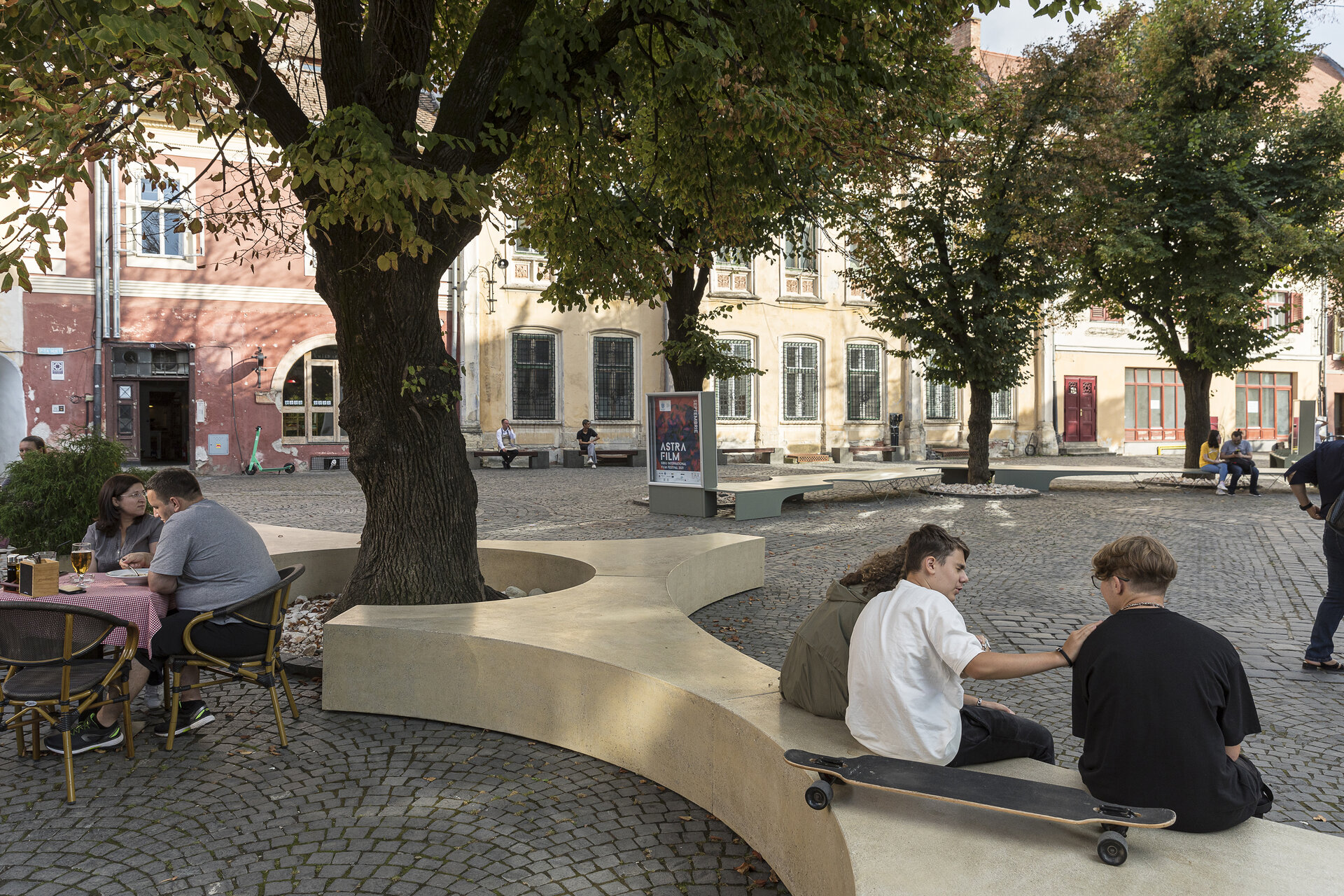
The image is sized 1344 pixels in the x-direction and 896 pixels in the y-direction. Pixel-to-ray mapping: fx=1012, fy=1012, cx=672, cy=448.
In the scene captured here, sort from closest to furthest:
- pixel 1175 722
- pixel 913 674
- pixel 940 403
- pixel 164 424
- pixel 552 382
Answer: pixel 1175 722
pixel 913 674
pixel 164 424
pixel 552 382
pixel 940 403

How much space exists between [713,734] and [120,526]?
154 inches

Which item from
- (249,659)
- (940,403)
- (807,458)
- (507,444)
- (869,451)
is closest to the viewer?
(249,659)

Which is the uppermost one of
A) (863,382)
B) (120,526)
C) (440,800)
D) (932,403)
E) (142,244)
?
(142,244)

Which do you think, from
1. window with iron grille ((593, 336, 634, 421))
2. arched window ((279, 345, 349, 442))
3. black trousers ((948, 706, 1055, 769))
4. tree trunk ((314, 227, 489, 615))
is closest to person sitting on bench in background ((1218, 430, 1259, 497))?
window with iron grille ((593, 336, 634, 421))

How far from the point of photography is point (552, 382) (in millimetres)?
27766

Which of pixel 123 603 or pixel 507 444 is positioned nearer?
pixel 123 603

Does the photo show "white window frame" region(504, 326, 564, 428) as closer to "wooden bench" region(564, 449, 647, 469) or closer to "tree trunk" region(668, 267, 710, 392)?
"wooden bench" region(564, 449, 647, 469)

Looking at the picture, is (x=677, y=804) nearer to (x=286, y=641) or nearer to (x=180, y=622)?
(x=180, y=622)

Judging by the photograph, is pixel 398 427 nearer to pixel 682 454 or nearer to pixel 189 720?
pixel 189 720

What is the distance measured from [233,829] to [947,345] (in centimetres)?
1546

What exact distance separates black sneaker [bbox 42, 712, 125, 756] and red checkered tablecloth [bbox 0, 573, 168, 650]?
1.29 feet

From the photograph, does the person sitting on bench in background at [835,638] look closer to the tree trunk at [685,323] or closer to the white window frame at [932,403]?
the tree trunk at [685,323]

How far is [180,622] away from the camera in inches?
186

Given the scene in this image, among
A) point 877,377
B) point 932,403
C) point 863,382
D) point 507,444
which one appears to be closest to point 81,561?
point 507,444
